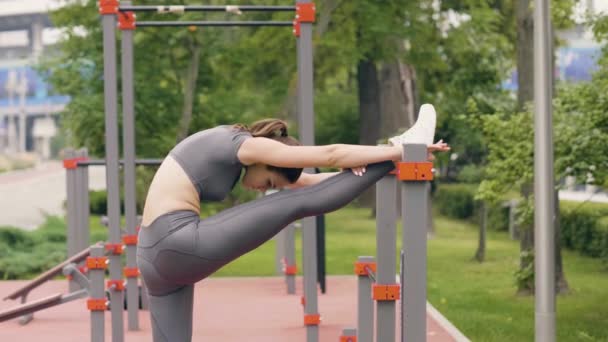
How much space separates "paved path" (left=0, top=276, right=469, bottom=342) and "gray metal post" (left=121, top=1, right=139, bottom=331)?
249 millimetres

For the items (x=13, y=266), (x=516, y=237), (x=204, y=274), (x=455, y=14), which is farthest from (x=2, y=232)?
(x=204, y=274)

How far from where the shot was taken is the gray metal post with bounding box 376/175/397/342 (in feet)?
20.4

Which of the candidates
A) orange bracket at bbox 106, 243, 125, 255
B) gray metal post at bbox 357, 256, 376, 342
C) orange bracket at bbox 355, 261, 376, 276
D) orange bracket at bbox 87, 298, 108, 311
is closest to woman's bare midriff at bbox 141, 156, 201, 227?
orange bracket at bbox 355, 261, 376, 276

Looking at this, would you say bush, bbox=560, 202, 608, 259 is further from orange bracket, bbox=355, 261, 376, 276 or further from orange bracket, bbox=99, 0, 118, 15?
orange bracket, bbox=355, 261, 376, 276

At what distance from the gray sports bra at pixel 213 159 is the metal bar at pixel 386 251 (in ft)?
5.16

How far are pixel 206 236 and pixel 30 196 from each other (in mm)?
39913

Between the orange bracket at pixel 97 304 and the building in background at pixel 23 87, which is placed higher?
the building in background at pixel 23 87

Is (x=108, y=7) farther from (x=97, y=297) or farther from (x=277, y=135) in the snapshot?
(x=277, y=135)

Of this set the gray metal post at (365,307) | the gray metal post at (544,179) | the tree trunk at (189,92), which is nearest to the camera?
the gray metal post at (365,307)

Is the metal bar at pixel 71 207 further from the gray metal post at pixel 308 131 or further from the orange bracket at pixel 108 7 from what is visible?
the gray metal post at pixel 308 131

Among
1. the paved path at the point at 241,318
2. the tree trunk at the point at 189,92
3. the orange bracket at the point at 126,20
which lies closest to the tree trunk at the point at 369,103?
the tree trunk at the point at 189,92

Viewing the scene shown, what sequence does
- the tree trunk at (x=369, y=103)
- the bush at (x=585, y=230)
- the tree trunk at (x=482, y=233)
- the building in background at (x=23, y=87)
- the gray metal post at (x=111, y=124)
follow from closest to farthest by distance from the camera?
1. the gray metal post at (x=111, y=124)
2. the bush at (x=585, y=230)
3. the tree trunk at (x=482, y=233)
4. the tree trunk at (x=369, y=103)
5. the building in background at (x=23, y=87)

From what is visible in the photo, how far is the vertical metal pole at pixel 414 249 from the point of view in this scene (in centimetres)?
438

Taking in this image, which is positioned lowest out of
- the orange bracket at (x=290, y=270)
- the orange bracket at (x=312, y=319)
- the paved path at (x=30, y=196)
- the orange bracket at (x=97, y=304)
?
the paved path at (x=30, y=196)
